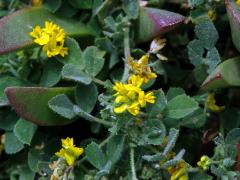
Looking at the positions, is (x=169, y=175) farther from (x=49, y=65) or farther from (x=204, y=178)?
(x=49, y=65)

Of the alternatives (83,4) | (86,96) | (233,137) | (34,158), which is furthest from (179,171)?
(83,4)

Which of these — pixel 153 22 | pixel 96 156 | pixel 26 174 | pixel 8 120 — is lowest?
pixel 26 174

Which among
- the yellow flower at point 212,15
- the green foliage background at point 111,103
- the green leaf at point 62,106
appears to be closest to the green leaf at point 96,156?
the green foliage background at point 111,103

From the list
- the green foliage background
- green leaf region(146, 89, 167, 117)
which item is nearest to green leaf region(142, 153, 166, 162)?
the green foliage background

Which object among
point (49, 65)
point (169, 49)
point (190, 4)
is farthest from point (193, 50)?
point (49, 65)

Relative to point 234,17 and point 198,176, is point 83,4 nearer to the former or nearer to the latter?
point 234,17

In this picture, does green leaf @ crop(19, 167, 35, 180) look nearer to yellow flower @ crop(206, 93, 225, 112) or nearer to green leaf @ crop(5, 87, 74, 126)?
green leaf @ crop(5, 87, 74, 126)

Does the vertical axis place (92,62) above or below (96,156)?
above
